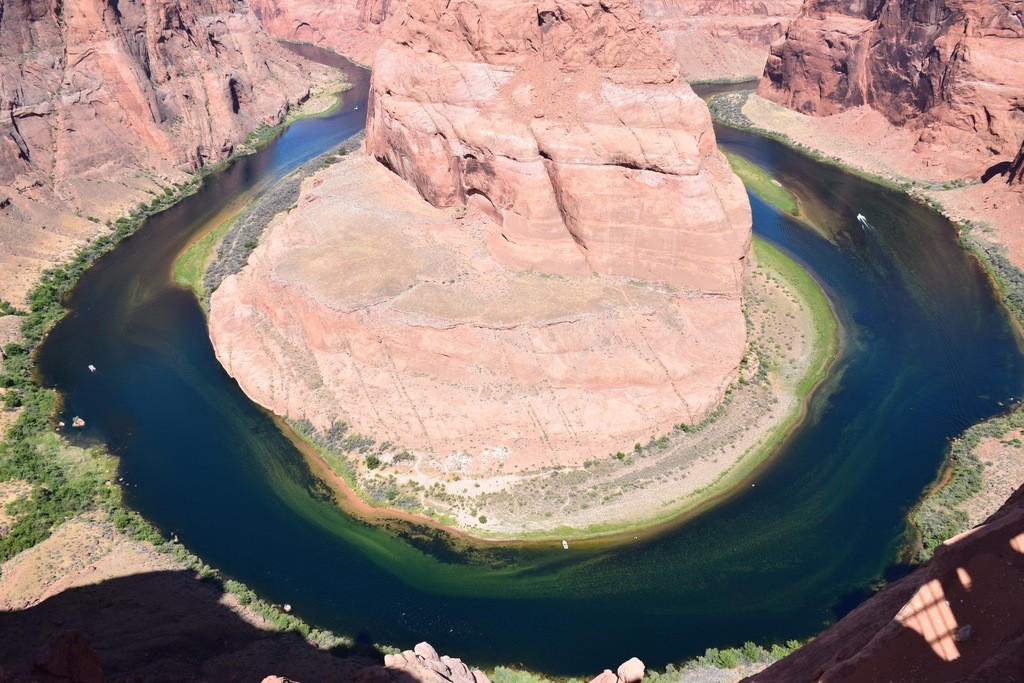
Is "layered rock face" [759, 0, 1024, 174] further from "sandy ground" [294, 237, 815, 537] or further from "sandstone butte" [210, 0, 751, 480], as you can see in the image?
"sandy ground" [294, 237, 815, 537]

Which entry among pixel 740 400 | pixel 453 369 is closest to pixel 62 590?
pixel 453 369

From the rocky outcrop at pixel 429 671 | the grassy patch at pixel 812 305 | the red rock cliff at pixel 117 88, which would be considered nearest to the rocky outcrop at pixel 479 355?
the grassy patch at pixel 812 305

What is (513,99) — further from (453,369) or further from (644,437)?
(644,437)

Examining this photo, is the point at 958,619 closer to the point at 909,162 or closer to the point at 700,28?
the point at 909,162

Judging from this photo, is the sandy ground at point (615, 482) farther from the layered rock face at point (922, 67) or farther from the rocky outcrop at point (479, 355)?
the layered rock face at point (922, 67)

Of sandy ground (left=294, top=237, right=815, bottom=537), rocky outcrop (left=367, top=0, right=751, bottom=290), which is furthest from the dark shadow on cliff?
rocky outcrop (left=367, top=0, right=751, bottom=290)

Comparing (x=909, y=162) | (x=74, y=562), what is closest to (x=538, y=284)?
(x=74, y=562)

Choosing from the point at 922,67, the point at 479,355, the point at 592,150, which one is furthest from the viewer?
the point at 922,67
